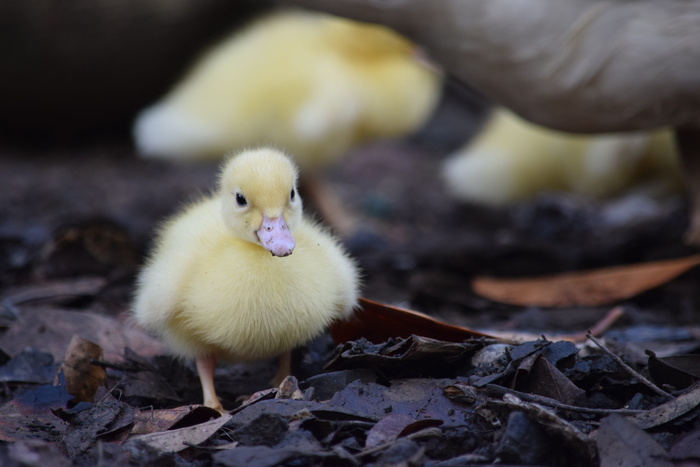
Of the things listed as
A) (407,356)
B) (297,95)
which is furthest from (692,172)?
(407,356)

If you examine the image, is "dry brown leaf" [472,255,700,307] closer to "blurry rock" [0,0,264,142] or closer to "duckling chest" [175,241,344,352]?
"duckling chest" [175,241,344,352]

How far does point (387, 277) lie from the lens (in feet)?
9.42

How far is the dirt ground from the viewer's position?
1.47 metres

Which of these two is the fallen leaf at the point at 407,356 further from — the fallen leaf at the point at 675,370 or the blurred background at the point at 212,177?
the blurred background at the point at 212,177

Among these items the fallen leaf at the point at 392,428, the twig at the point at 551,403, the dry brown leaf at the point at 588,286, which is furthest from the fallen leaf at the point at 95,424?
the dry brown leaf at the point at 588,286

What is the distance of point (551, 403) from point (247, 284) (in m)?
0.69

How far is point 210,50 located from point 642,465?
9.78ft

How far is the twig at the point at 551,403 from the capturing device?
1.51m

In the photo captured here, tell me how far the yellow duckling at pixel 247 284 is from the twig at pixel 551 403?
1.41 ft

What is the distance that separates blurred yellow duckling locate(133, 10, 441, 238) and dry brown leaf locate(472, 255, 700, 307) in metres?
0.99

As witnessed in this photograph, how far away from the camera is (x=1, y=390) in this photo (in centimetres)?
183

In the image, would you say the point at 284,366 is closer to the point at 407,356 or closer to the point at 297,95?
the point at 407,356

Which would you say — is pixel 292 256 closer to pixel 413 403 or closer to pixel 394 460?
pixel 413 403

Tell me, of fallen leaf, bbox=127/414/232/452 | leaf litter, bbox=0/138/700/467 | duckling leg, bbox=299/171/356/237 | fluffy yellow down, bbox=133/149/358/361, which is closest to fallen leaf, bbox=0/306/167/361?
leaf litter, bbox=0/138/700/467
